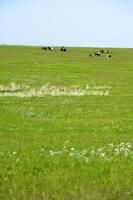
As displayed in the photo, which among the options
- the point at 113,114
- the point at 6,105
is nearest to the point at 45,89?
the point at 6,105

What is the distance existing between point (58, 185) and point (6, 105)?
22.9m

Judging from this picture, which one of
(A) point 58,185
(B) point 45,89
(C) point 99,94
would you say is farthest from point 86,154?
(B) point 45,89

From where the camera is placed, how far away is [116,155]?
17.8m

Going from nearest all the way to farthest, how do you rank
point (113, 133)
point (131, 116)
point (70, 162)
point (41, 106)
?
1. point (70, 162)
2. point (113, 133)
3. point (131, 116)
4. point (41, 106)

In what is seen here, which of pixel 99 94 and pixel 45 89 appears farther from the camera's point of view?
pixel 45 89

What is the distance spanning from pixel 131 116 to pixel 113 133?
742 cm

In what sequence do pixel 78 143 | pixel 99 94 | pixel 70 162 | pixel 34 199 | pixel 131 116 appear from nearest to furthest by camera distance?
pixel 34 199, pixel 70 162, pixel 78 143, pixel 131 116, pixel 99 94

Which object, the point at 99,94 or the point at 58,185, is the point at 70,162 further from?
the point at 99,94

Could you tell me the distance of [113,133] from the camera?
78.8 feet

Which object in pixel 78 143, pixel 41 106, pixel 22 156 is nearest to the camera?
pixel 22 156

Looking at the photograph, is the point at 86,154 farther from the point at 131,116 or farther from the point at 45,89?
the point at 45,89

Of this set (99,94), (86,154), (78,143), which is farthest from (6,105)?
(86,154)

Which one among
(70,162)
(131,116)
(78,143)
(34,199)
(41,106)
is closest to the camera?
(34,199)

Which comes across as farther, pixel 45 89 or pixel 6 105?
pixel 45 89
